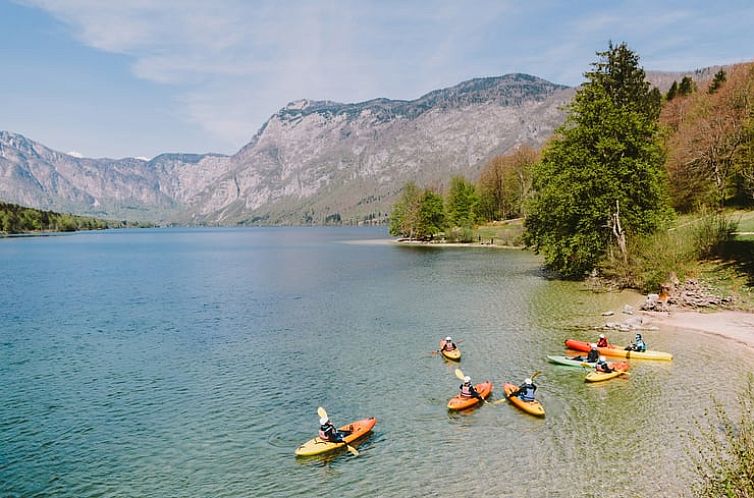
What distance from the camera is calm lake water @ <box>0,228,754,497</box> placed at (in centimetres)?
2136

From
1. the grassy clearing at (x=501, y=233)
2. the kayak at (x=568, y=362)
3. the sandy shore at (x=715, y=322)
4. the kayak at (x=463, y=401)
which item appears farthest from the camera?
the grassy clearing at (x=501, y=233)

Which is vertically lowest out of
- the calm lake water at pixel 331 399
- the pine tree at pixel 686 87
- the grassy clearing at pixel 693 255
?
the calm lake water at pixel 331 399

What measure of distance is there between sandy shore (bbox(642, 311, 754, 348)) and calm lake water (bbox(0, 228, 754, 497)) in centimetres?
160

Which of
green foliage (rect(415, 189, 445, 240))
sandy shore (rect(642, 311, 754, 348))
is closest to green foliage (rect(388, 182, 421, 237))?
green foliage (rect(415, 189, 445, 240))

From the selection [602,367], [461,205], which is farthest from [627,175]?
[461,205]

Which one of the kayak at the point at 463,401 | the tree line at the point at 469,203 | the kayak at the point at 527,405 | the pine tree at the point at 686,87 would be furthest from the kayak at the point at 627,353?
the tree line at the point at 469,203

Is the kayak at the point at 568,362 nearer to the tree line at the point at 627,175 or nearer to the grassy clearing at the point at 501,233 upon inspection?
the tree line at the point at 627,175

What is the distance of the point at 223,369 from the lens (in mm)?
36250

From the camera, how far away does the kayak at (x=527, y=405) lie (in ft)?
87.0

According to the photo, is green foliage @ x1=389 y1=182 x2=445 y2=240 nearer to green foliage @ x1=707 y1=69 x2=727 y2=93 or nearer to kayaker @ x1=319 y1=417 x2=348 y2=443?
green foliage @ x1=707 y1=69 x2=727 y2=93

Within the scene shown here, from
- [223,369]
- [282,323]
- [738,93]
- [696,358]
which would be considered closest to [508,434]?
[696,358]

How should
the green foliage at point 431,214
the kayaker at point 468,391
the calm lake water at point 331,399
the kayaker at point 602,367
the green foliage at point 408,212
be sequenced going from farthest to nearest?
the green foliage at point 408,212, the green foliage at point 431,214, the kayaker at point 602,367, the kayaker at point 468,391, the calm lake water at point 331,399

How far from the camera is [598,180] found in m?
60.1

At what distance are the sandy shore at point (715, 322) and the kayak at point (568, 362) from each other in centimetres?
1212
